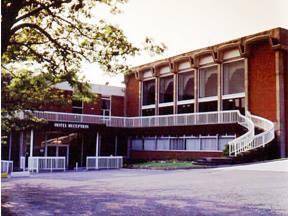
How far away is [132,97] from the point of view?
3350 cm

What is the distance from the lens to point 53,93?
40.4 ft

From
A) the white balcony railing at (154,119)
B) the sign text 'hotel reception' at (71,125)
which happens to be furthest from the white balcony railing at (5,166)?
the sign text 'hotel reception' at (71,125)

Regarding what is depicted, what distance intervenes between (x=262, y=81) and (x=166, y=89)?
9.31 metres

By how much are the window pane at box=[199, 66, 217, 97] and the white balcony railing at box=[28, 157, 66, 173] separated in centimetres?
1100

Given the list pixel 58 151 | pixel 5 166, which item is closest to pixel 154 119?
pixel 58 151

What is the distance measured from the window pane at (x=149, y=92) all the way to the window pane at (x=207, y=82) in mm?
5135

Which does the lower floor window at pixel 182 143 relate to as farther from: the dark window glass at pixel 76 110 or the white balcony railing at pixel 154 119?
the dark window glass at pixel 76 110

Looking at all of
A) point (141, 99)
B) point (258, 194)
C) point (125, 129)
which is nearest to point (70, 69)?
point (258, 194)

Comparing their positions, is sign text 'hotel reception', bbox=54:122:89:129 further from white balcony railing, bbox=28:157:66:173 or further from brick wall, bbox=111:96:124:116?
brick wall, bbox=111:96:124:116

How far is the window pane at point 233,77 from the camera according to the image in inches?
996

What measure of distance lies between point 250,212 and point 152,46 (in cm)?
512

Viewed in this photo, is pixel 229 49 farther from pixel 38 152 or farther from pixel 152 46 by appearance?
pixel 152 46

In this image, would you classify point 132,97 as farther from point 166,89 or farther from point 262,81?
point 262,81

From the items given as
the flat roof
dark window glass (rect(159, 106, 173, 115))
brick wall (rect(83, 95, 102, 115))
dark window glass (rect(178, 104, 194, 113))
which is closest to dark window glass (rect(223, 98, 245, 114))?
dark window glass (rect(178, 104, 194, 113))
